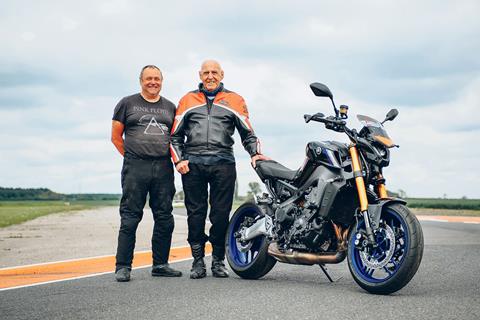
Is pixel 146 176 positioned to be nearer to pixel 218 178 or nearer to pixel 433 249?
pixel 218 178

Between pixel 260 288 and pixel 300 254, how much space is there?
52 cm

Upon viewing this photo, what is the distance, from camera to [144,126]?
6.82 metres

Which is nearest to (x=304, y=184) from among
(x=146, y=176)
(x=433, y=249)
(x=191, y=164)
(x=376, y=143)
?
(x=376, y=143)

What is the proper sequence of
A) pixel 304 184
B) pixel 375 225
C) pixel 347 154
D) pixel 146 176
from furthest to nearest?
pixel 146 176, pixel 304 184, pixel 347 154, pixel 375 225

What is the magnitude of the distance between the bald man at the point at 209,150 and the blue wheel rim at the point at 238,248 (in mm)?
111

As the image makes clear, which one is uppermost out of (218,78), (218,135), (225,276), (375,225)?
(218,78)

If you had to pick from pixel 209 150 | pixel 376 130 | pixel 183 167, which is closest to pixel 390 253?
pixel 376 130

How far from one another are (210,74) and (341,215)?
2.27 metres

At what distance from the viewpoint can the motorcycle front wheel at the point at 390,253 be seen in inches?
196

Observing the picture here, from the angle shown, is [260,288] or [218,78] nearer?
[260,288]

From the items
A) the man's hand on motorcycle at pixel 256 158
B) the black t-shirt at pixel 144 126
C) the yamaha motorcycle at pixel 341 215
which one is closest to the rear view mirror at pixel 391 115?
the yamaha motorcycle at pixel 341 215

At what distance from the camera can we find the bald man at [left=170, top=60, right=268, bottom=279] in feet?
22.4

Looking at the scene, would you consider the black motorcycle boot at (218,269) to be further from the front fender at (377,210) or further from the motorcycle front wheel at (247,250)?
the front fender at (377,210)

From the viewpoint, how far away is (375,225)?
5.25 meters
